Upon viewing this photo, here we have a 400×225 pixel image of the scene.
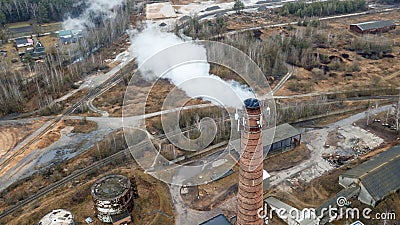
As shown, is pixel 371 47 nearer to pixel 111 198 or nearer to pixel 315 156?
pixel 315 156

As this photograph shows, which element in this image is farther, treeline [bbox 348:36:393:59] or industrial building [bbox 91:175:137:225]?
treeline [bbox 348:36:393:59]

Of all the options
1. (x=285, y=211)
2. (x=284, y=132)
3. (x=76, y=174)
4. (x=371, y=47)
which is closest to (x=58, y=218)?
(x=76, y=174)

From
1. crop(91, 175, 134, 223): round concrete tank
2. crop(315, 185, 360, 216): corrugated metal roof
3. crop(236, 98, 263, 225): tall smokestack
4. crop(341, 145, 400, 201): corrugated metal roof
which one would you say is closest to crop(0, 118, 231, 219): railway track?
crop(91, 175, 134, 223): round concrete tank

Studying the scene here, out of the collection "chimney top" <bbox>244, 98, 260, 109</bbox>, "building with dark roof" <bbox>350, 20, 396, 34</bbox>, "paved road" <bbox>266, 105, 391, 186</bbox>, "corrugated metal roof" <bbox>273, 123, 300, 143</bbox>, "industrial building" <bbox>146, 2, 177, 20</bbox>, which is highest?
"chimney top" <bbox>244, 98, 260, 109</bbox>

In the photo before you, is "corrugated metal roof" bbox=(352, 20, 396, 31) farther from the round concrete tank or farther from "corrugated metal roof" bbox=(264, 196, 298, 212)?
the round concrete tank

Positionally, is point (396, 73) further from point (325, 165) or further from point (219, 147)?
point (219, 147)

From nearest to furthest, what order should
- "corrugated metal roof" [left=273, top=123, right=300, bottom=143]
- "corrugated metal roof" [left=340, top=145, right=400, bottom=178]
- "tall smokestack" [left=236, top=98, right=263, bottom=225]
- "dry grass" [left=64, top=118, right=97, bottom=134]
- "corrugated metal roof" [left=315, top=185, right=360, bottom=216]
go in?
"tall smokestack" [left=236, top=98, right=263, bottom=225] < "corrugated metal roof" [left=315, top=185, right=360, bottom=216] < "corrugated metal roof" [left=340, top=145, right=400, bottom=178] < "corrugated metal roof" [left=273, top=123, right=300, bottom=143] < "dry grass" [left=64, top=118, right=97, bottom=134]

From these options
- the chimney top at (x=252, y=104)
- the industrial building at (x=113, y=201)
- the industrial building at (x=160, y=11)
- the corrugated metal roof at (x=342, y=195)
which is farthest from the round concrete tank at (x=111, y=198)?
the industrial building at (x=160, y=11)
